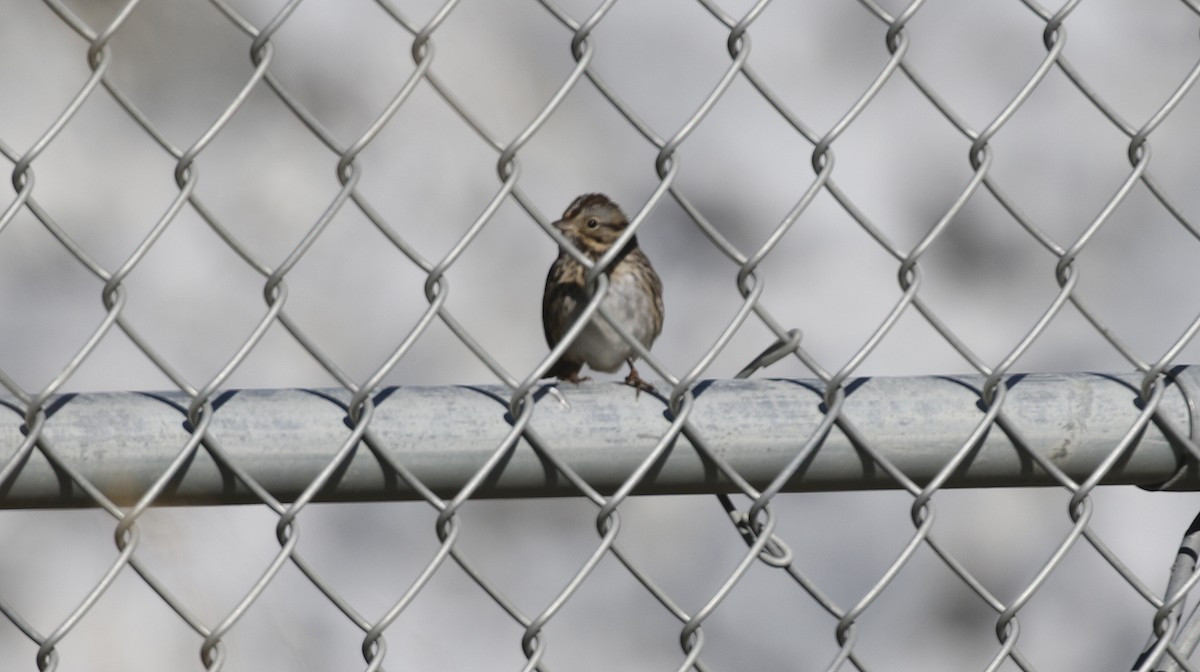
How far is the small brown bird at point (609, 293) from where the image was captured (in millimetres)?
3654

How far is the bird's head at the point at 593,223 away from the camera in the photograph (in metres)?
3.68

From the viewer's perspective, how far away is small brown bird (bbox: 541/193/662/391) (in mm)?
3654

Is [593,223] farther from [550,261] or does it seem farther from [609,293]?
[550,261]

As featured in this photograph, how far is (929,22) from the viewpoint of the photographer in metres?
4.37

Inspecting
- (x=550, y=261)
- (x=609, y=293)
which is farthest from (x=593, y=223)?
(x=550, y=261)

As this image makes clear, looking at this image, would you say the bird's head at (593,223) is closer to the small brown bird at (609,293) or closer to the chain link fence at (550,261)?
the small brown bird at (609,293)

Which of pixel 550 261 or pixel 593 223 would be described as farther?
pixel 550 261

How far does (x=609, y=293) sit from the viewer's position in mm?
3607

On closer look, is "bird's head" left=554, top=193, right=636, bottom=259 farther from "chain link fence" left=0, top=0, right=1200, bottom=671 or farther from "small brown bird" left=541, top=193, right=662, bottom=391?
"chain link fence" left=0, top=0, right=1200, bottom=671

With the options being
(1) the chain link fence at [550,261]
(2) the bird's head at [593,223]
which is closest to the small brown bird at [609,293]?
(2) the bird's head at [593,223]

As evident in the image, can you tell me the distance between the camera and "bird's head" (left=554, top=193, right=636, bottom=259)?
3.68 metres

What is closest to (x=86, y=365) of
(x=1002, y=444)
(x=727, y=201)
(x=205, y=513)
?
(x=205, y=513)

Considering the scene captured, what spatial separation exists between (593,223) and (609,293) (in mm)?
200

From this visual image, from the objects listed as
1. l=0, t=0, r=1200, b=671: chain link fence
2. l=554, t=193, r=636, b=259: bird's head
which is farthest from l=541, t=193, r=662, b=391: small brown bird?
l=0, t=0, r=1200, b=671: chain link fence
